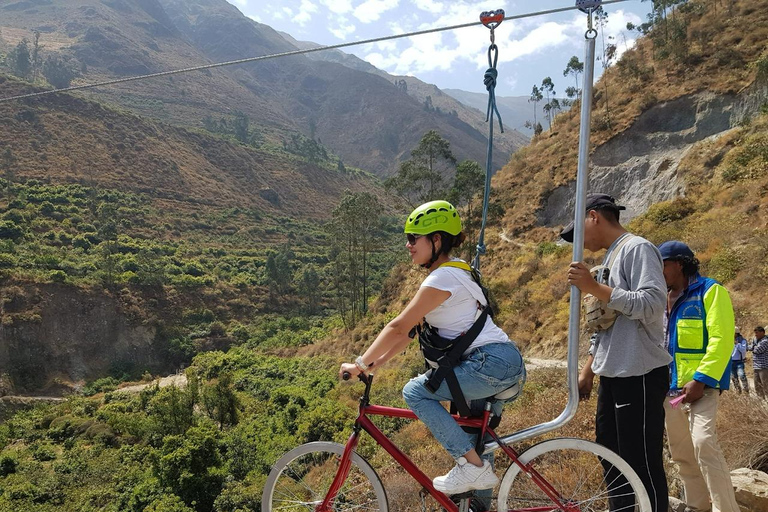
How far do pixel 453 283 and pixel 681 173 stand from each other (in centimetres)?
2959

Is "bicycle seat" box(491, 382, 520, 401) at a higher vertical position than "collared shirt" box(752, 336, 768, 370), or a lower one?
higher

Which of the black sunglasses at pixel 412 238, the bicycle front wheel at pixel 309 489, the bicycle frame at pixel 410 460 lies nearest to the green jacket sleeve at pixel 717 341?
the bicycle frame at pixel 410 460

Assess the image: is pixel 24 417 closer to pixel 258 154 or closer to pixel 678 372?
pixel 678 372

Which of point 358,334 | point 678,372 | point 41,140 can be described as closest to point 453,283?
point 678,372

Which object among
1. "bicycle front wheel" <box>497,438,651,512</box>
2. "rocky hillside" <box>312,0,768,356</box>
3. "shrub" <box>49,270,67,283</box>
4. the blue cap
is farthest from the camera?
"shrub" <box>49,270,67,283</box>

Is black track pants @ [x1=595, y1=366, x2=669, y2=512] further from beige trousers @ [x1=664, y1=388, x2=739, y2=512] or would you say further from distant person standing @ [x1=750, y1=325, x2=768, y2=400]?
distant person standing @ [x1=750, y1=325, x2=768, y2=400]

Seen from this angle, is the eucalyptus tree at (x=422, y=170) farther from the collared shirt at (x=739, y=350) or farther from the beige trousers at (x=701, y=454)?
the beige trousers at (x=701, y=454)

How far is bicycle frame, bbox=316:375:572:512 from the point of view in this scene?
2609 mm

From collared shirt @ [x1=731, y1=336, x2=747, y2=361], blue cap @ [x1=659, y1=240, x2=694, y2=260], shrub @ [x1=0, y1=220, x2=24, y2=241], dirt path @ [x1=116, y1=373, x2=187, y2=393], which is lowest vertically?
dirt path @ [x1=116, y1=373, x2=187, y2=393]

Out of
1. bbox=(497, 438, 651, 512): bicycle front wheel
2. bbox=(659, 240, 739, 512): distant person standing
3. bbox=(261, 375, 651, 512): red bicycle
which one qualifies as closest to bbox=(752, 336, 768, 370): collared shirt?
bbox=(659, 240, 739, 512): distant person standing

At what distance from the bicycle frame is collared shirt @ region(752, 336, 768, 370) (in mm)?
7398

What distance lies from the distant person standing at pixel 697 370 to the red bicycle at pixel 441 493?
2.39 feet

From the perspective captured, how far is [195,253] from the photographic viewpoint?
5994 cm

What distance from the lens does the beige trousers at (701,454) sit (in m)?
3.01
